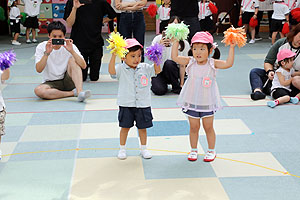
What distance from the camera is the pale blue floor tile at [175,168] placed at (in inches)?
143

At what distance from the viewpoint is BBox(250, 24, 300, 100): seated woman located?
19.2ft

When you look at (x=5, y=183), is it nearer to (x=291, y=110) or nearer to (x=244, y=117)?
(x=244, y=117)

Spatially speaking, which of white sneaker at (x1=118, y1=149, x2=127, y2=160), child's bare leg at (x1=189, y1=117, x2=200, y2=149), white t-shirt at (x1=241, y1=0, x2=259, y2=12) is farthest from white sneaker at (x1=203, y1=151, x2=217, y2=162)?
white t-shirt at (x1=241, y1=0, x2=259, y2=12)

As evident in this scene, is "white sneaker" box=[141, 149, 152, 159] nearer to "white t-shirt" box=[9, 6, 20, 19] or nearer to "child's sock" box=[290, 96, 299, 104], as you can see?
"child's sock" box=[290, 96, 299, 104]

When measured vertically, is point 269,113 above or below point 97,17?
below

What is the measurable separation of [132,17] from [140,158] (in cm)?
360

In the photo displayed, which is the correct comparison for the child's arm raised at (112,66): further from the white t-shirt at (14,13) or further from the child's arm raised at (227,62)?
the white t-shirt at (14,13)

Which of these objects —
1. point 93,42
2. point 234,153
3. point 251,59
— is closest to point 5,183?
point 234,153

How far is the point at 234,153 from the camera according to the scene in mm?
4105

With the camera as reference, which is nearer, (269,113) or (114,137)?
(114,137)

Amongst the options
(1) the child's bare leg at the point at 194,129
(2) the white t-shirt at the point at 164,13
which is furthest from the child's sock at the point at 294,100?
(2) the white t-shirt at the point at 164,13

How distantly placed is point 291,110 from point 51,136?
2968mm

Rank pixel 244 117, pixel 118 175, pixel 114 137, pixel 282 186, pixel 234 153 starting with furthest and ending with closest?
pixel 244 117, pixel 114 137, pixel 234 153, pixel 118 175, pixel 282 186

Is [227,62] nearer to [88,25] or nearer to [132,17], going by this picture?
[132,17]
